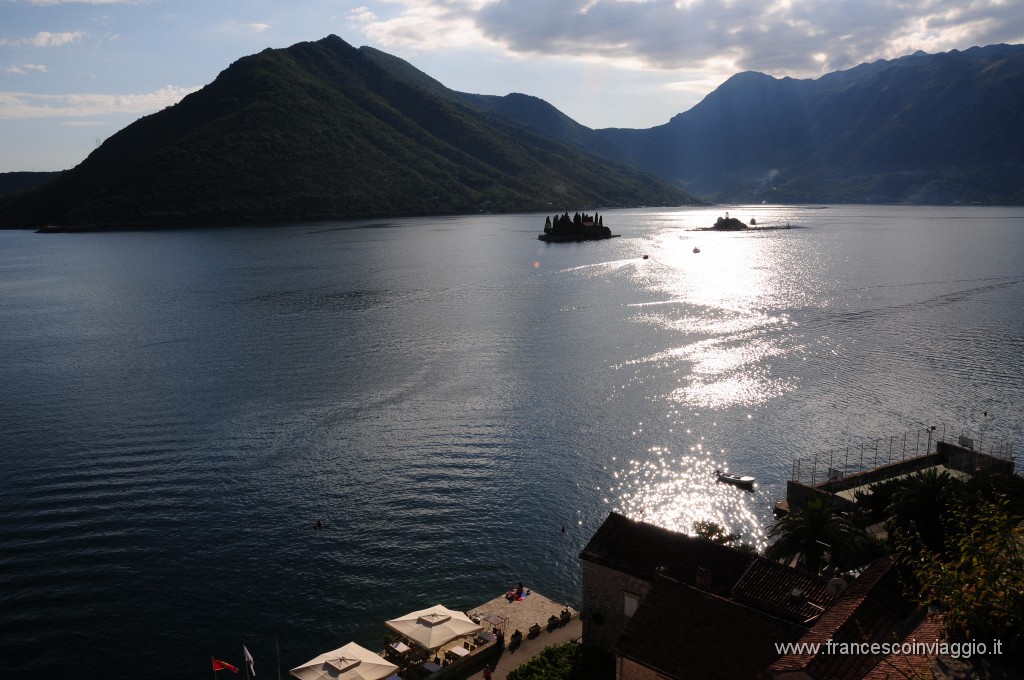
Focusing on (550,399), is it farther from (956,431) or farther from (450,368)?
(956,431)

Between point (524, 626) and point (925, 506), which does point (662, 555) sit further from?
point (925, 506)

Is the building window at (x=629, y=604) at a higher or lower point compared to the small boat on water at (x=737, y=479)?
higher

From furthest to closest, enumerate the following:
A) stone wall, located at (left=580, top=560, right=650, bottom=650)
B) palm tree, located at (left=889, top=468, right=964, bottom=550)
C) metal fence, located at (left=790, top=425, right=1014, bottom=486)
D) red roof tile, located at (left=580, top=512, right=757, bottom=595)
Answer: metal fence, located at (left=790, top=425, right=1014, bottom=486) → palm tree, located at (left=889, top=468, right=964, bottom=550) → stone wall, located at (left=580, top=560, right=650, bottom=650) → red roof tile, located at (left=580, top=512, right=757, bottom=595)

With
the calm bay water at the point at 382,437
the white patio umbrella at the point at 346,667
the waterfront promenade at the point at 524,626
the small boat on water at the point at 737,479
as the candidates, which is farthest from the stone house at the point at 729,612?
the small boat on water at the point at 737,479

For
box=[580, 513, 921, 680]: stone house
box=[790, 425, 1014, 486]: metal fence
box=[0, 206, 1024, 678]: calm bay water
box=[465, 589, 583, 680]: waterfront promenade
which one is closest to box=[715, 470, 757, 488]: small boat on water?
box=[0, 206, 1024, 678]: calm bay water

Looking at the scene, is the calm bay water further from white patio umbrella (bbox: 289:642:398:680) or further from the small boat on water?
white patio umbrella (bbox: 289:642:398:680)

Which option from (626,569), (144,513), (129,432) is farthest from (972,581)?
(129,432)

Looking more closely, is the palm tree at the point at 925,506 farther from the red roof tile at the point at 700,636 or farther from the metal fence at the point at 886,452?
the red roof tile at the point at 700,636
